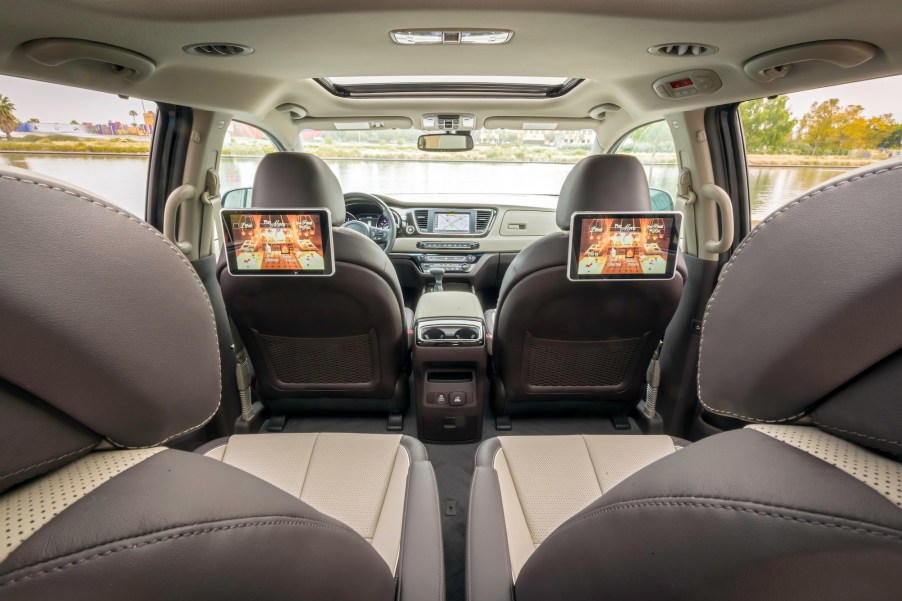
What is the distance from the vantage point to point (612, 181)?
1935 mm

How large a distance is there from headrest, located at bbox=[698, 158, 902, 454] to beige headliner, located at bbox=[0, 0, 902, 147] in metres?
1.15

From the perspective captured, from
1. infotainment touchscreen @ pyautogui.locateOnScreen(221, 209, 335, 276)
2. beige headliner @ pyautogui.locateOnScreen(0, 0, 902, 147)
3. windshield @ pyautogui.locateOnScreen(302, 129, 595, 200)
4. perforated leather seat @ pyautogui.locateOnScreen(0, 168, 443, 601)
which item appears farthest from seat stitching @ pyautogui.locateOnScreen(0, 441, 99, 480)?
windshield @ pyautogui.locateOnScreen(302, 129, 595, 200)

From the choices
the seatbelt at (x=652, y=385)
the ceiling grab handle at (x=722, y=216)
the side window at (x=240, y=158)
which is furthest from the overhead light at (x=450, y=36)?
the seatbelt at (x=652, y=385)

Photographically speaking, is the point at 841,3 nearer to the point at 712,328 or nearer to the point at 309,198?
the point at 712,328

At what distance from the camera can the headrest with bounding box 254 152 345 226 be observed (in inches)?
73.9

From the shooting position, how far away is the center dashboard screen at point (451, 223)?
389 centimetres

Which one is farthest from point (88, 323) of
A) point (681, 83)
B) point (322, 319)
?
point (681, 83)

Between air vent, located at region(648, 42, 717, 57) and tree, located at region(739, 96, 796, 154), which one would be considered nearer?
air vent, located at region(648, 42, 717, 57)

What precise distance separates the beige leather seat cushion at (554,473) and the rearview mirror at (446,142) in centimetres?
261

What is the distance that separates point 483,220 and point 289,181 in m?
2.33

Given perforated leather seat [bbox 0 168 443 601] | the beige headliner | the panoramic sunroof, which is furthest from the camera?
the panoramic sunroof

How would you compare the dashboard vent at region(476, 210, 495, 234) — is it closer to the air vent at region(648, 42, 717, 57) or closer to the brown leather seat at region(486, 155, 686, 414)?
the brown leather seat at region(486, 155, 686, 414)

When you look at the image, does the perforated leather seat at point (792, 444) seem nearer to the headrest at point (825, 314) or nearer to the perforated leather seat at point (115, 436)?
the headrest at point (825, 314)

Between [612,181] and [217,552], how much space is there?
206 centimetres
